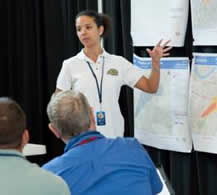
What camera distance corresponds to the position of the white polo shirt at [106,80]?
9.93 feet

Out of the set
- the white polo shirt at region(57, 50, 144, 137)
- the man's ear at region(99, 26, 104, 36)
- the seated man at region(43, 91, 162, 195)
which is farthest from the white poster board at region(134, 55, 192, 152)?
the seated man at region(43, 91, 162, 195)

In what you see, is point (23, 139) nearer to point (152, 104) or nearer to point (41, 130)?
point (152, 104)

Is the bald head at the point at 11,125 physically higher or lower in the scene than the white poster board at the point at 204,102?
higher

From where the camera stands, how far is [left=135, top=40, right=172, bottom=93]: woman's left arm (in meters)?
2.96

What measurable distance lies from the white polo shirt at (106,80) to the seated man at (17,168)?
1577 mm

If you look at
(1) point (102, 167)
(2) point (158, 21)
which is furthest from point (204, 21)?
(1) point (102, 167)

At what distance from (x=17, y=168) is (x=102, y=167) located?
13.3 inches

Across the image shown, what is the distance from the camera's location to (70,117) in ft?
5.49

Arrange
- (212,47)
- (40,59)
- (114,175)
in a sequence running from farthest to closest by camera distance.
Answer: (40,59), (212,47), (114,175)

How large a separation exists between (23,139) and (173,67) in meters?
1.70

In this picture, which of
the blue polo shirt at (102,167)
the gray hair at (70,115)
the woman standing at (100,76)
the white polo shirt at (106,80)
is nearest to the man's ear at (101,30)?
the woman standing at (100,76)

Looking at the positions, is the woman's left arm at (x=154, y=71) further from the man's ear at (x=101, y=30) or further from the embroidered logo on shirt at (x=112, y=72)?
the man's ear at (x=101, y=30)

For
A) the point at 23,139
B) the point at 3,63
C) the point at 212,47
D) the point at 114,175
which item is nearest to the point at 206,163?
the point at 212,47

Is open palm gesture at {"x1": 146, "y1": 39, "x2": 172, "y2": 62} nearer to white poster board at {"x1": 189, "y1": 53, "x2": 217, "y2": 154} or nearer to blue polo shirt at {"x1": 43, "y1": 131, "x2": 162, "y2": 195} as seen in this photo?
white poster board at {"x1": 189, "y1": 53, "x2": 217, "y2": 154}
